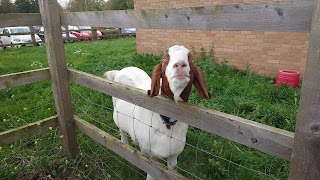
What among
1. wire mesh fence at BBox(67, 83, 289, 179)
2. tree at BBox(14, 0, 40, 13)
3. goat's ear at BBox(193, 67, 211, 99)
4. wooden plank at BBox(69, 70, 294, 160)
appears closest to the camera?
wooden plank at BBox(69, 70, 294, 160)

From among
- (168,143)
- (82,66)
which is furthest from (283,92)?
(82,66)

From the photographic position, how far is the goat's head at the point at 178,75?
5.31ft

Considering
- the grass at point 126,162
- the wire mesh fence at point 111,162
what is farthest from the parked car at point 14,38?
the wire mesh fence at point 111,162

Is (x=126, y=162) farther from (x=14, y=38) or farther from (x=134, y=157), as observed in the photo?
(x=14, y=38)

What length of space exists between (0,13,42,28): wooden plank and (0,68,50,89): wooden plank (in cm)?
50

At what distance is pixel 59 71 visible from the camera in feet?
8.70

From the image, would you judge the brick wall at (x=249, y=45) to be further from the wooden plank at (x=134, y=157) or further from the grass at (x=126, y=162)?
the wooden plank at (x=134, y=157)

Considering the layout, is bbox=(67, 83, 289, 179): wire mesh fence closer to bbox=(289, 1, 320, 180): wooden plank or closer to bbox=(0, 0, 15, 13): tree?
bbox=(289, 1, 320, 180): wooden plank

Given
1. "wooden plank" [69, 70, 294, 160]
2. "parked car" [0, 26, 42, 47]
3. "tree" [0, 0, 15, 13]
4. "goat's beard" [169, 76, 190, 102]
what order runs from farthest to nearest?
"tree" [0, 0, 15, 13] → "parked car" [0, 26, 42, 47] → "goat's beard" [169, 76, 190, 102] → "wooden plank" [69, 70, 294, 160]

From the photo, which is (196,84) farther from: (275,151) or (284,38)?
(284,38)

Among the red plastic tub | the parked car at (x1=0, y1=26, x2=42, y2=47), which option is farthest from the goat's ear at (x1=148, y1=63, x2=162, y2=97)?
the parked car at (x1=0, y1=26, x2=42, y2=47)

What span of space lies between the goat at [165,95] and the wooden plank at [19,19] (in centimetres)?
125

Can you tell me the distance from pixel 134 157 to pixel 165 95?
0.68m

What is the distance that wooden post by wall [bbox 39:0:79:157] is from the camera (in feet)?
8.15
